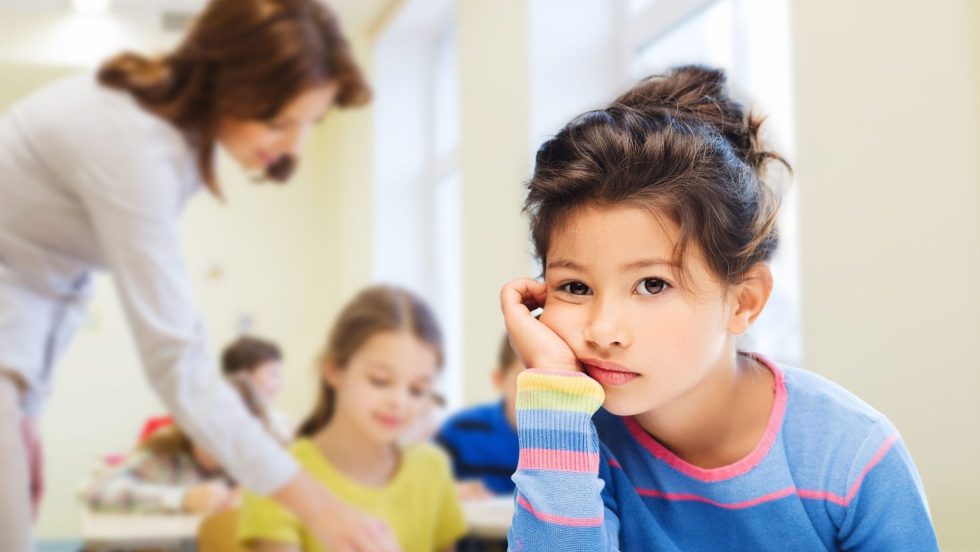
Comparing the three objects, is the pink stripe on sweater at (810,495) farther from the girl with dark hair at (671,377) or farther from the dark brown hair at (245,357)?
the dark brown hair at (245,357)

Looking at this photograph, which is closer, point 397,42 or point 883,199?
point 883,199

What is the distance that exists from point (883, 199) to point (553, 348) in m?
1.15

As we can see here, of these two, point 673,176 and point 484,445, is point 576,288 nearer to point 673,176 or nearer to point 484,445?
point 673,176

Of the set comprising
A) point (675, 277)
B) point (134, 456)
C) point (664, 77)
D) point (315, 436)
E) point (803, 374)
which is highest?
point (664, 77)

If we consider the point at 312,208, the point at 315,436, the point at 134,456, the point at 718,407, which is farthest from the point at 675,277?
the point at 312,208

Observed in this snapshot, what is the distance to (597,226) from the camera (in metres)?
0.95

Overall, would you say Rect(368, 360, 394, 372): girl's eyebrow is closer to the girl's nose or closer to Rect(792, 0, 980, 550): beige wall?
Rect(792, 0, 980, 550): beige wall

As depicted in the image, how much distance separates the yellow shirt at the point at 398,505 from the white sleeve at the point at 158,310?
0.47 metres

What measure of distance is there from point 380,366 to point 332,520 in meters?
0.84

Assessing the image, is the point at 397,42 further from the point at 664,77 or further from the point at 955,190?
the point at 664,77

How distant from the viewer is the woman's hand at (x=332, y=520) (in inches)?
61.2

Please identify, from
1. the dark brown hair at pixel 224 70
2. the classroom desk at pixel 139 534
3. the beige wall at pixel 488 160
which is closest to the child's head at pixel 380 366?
the classroom desk at pixel 139 534

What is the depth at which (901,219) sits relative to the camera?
1.80m

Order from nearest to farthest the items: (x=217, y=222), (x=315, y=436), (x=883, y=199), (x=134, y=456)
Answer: (x=883, y=199)
(x=315, y=436)
(x=134, y=456)
(x=217, y=222)
